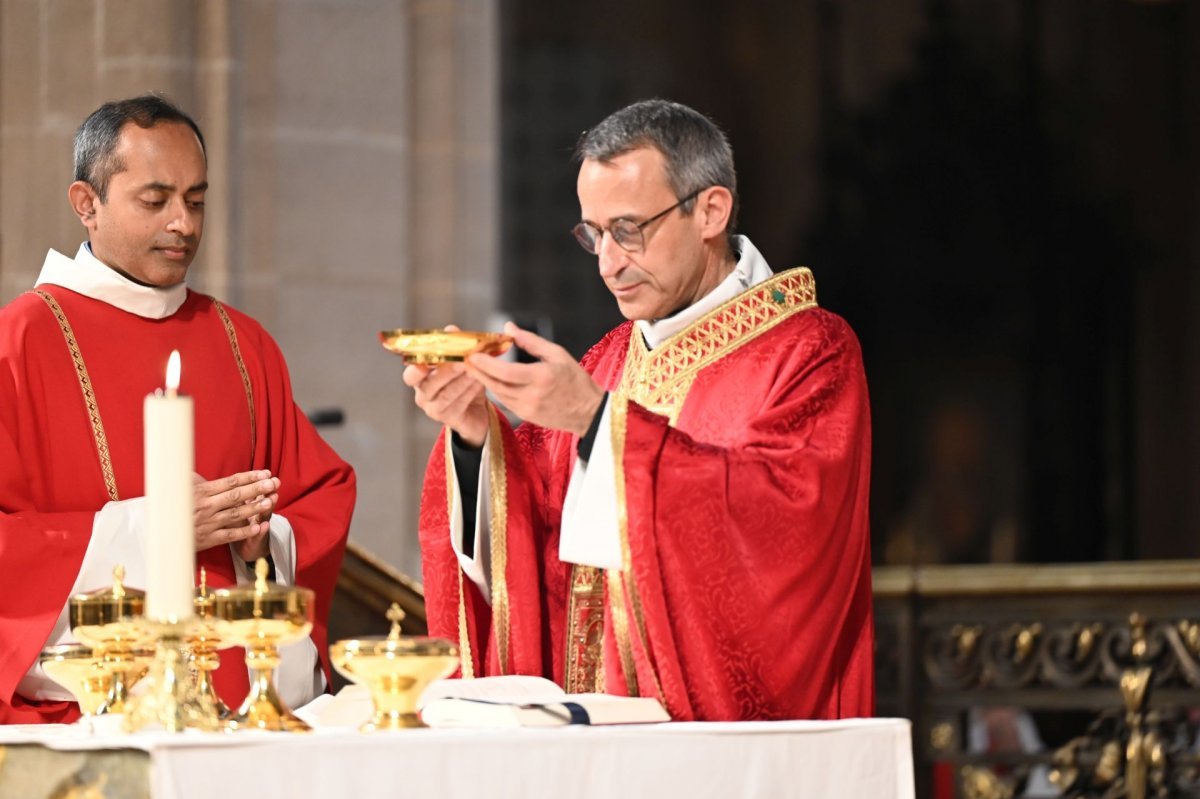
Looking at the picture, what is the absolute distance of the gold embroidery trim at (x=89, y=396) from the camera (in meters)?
4.42

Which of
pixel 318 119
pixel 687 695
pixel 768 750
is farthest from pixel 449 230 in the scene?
pixel 768 750

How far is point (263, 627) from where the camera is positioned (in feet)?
10.0

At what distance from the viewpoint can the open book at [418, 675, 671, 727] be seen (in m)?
3.16

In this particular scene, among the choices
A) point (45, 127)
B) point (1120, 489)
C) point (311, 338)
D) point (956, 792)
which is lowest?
point (956, 792)

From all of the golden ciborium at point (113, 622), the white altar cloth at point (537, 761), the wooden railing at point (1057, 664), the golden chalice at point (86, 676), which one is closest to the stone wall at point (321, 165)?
the wooden railing at point (1057, 664)

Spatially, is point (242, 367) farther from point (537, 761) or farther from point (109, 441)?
point (537, 761)

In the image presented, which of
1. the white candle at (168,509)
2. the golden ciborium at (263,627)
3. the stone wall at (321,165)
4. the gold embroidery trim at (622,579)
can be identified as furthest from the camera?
the stone wall at (321,165)

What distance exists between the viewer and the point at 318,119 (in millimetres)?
7609

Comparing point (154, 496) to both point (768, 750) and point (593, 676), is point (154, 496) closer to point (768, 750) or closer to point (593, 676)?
point (768, 750)

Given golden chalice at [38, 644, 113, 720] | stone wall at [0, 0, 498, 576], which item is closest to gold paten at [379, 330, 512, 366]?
golden chalice at [38, 644, 113, 720]

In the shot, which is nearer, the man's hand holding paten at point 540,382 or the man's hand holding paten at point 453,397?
the man's hand holding paten at point 540,382

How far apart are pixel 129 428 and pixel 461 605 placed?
0.91m

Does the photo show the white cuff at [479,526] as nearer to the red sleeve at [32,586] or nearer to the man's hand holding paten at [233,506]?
the man's hand holding paten at [233,506]

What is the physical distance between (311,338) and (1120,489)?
408 centimetres
